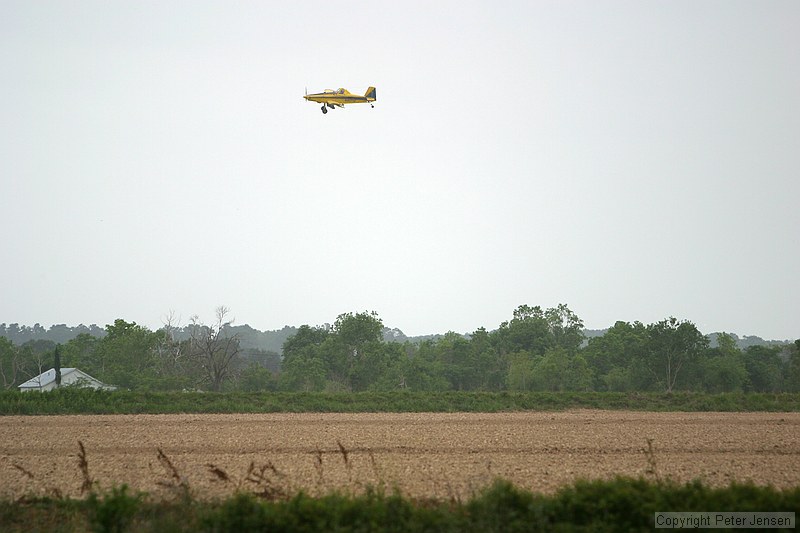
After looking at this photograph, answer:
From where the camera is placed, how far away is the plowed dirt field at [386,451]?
1950cm

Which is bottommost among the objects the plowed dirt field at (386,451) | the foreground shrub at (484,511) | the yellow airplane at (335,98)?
the plowed dirt field at (386,451)

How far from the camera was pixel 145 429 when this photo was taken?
124 feet

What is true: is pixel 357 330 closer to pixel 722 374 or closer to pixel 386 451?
pixel 722 374

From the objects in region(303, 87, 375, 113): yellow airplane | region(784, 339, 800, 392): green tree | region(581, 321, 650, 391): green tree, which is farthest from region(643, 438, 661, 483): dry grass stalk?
region(784, 339, 800, 392): green tree

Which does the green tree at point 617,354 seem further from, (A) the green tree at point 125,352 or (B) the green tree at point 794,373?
(A) the green tree at point 125,352

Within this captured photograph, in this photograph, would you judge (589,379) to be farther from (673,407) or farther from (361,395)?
(361,395)

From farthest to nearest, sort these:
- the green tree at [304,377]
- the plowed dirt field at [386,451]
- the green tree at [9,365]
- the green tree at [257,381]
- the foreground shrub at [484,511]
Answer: the green tree at [9,365] → the green tree at [304,377] → the green tree at [257,381] → the plowed dirt field at [386,451] → the foreground shrub at [484,511]

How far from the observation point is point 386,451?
91.6 ft

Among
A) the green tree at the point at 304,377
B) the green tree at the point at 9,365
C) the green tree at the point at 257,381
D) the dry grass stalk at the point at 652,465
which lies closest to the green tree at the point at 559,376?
the green tree at the point at 304,377

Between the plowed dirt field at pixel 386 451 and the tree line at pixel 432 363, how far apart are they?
3111 centimetres

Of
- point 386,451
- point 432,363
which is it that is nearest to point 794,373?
point 432,363

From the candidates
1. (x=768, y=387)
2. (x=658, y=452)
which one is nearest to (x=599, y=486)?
(x=658, y=452)

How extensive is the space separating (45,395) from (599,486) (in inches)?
1893

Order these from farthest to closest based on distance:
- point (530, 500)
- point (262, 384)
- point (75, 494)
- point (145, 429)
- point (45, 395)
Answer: point (262, 384), point (45, 395), point (145, 429), point (75, 494), point (530, 500)
